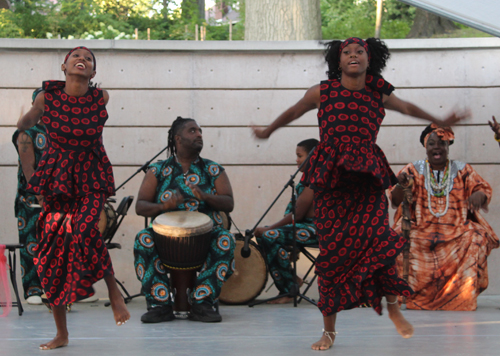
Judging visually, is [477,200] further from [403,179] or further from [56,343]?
[56,343]

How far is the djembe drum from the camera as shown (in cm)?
516

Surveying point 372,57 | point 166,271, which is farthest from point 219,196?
point 372,57

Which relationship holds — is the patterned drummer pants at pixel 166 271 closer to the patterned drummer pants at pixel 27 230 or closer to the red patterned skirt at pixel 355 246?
the patterned drummer pants at pixel 27 230

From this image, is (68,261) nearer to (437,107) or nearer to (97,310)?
(97,310)

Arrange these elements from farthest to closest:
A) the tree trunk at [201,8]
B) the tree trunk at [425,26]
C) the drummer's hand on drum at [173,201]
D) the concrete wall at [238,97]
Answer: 1. the tree trunk at [201,8]
2. the tree trunk at [425,26]
3. the concrete wall at [238,97]
4. the drummer's hand on drum at [173,201]

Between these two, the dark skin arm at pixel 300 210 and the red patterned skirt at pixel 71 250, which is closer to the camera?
the red patterned skirt at pixel 71 250

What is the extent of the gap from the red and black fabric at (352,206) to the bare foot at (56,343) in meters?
1.60

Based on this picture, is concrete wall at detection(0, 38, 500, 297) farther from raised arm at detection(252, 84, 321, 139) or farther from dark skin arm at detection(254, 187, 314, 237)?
raised arm at detection(252, 84, 321, 139)

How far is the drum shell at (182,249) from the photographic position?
17.0 feet

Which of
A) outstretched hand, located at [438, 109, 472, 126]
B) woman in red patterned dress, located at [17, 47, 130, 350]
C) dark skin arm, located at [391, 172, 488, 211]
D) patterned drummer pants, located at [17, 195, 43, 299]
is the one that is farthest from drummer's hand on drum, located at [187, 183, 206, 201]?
outstretched hand, located at [438, 109, 472, 126]

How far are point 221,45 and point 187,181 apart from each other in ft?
8.44

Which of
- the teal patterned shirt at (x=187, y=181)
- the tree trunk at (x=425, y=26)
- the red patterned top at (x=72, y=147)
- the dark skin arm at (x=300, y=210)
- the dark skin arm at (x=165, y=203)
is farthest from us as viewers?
the tree trunk at (x=425, y=26)

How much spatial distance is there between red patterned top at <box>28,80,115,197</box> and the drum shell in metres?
1.14

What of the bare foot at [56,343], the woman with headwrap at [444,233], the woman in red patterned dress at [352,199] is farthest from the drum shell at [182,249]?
the woman with headwrap at [444,233]
